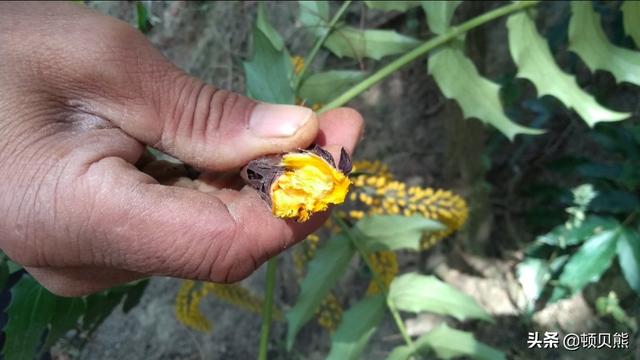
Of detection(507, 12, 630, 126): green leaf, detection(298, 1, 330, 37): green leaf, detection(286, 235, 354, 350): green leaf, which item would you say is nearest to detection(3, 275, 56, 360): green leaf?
detection(286, 235, 354, 350): green leaf

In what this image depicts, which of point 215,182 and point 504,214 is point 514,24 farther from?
point 504,214

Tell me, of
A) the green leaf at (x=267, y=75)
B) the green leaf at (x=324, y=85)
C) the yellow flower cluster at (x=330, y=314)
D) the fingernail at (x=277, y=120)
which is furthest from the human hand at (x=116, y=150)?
the yellow flower cluster at (x=330, y=314)

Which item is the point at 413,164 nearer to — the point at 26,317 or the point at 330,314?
the point at 330,314

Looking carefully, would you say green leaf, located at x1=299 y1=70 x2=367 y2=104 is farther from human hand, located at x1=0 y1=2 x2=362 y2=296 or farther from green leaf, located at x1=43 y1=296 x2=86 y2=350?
green leaf, located at x1=43 y1=296 x2=86 y2=350

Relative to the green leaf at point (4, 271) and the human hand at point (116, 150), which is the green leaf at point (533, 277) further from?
the green leaf at point (4, 271)

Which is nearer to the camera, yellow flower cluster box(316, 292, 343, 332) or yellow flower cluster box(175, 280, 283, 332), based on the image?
yellow flower cluster box(175, 280, 283, 332)

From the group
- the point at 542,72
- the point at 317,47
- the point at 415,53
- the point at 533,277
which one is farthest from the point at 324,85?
the point at 533,277

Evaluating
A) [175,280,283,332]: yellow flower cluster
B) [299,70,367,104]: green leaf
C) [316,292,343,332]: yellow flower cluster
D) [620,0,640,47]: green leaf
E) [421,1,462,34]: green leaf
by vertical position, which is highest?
[620,0,640,47]: green leaf

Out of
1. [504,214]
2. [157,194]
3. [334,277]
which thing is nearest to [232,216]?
[157,194]
